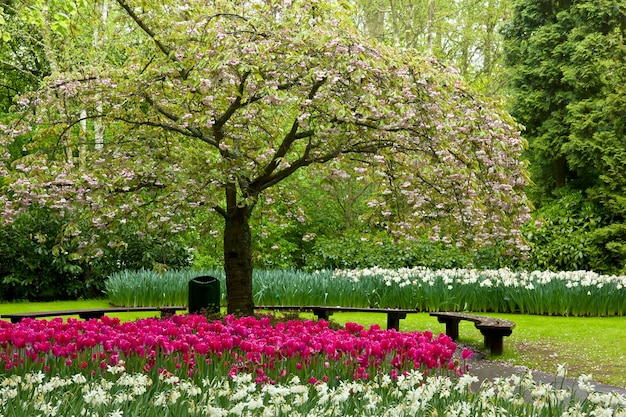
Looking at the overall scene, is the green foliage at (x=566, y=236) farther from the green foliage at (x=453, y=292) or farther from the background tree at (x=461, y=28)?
the background tree at (x=461, y=28)

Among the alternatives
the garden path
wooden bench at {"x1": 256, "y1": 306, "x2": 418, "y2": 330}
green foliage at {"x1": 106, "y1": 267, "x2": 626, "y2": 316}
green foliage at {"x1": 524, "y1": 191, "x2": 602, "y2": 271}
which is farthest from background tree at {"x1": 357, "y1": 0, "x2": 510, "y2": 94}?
the garden path

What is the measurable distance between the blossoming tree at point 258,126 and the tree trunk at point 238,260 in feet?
0.05

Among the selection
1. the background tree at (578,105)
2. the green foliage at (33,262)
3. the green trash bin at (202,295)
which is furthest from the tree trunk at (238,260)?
the background tree at (578,105)

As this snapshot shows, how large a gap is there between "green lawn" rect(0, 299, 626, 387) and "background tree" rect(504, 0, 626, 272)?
3.87 meters

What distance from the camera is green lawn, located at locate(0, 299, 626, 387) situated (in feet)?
27.0

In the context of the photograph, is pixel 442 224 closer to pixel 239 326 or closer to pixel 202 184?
pixel 202 184

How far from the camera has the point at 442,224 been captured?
8.79 metres

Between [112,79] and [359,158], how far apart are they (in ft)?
9.58

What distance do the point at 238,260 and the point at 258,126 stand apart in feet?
5.55

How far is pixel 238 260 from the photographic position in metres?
9.16

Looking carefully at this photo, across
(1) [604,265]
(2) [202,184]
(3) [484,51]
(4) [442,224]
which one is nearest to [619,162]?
(1) [604,265]

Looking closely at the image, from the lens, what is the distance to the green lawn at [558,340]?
8234 mm

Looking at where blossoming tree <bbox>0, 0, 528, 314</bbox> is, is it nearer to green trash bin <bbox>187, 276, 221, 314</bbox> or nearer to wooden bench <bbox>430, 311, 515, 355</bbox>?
green trash bin <bbox>187, 276, 221, 314</bbox>

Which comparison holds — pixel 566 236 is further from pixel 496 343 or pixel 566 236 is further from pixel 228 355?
pixel 228 355
